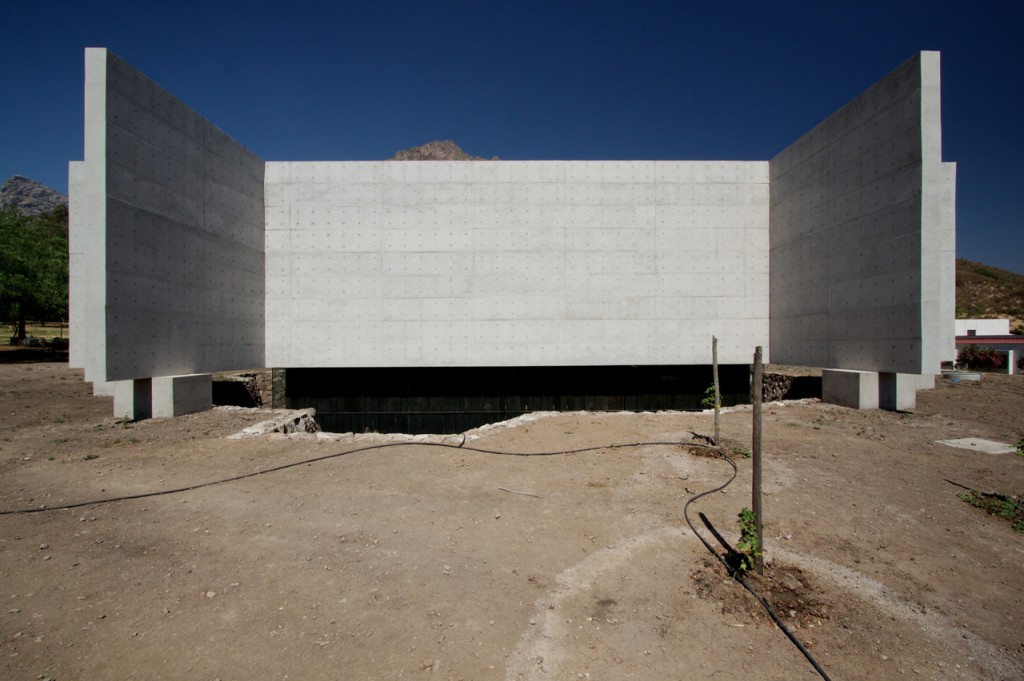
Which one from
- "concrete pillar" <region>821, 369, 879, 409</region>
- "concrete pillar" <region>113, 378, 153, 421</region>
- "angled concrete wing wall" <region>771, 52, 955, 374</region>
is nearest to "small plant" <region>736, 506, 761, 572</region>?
"concrete pillar" <region>821, 369, 879, 409</region>

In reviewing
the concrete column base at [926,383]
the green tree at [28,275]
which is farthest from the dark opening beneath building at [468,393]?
the green tree at [28,275]

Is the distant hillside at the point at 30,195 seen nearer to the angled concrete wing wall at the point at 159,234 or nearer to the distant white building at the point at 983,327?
the angled concrete wing wall at the point at 159,234

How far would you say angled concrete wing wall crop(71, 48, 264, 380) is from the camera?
9.49m

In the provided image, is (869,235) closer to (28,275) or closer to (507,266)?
(507,266)

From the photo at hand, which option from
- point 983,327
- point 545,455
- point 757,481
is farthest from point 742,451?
point 983,327

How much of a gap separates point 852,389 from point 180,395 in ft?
54.0

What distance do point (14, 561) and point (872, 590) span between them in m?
7.65


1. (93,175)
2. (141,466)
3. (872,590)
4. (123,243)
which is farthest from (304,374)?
(872,590)

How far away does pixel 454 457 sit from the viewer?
24.5 ft

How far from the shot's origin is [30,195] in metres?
179

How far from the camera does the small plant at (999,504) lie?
5.03m

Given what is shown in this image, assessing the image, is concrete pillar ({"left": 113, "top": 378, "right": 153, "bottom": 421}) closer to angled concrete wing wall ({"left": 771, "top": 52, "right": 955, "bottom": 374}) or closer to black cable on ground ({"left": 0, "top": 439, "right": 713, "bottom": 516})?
black cable on ground ({"left": 0, "top": 439, "right": 713, "bottom": 516})

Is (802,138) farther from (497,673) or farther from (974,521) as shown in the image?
(497,673)

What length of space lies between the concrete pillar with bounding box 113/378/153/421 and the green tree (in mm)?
18829
